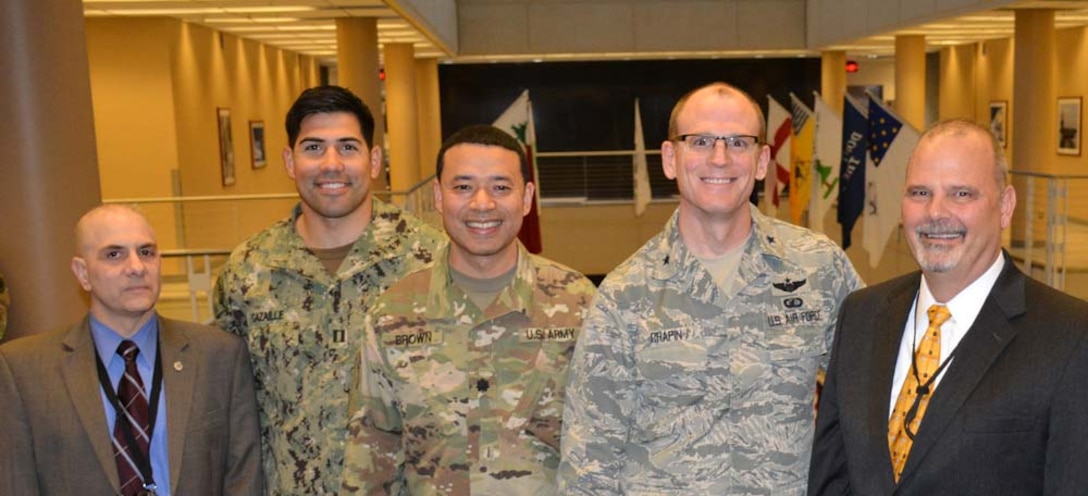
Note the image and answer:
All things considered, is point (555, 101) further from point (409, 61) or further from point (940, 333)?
point (940, 333)

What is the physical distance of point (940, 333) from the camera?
2.27 meters

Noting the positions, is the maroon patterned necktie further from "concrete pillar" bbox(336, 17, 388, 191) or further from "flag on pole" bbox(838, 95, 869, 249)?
"concrete pillar" bbox(336, 17, 388, 191)

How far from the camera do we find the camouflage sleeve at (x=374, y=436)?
107 inches

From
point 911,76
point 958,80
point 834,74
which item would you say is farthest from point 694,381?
point 958,80

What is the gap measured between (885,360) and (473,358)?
100 cm

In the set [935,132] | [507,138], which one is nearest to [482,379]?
[507,138]

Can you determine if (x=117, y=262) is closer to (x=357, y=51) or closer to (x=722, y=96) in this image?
(x=722, y=96)

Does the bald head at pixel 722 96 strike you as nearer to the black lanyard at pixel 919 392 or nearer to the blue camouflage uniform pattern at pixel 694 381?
the blue camouflage uniform pattern at pixel 694 381

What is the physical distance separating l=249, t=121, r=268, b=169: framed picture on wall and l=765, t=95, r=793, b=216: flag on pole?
22.8 feet

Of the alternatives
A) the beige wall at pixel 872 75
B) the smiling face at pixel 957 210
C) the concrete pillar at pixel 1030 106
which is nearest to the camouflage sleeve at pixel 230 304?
the smiling face at pixel 957 210

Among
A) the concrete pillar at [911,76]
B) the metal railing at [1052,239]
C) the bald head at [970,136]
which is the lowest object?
the metal railing at [1052,239]

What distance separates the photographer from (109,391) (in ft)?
8.95

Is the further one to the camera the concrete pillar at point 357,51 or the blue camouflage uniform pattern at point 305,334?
the concrete pillar at point 357,51

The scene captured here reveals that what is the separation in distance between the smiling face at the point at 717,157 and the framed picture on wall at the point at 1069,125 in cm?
1517
